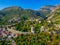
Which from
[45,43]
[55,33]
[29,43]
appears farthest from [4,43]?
[55,33]

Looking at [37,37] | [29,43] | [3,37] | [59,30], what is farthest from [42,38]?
[3,37]

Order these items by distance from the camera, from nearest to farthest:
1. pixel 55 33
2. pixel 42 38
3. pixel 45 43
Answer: pixel 45 43, pixel 42 38, pixel 55 33

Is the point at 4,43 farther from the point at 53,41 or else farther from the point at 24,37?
the point at 53,41

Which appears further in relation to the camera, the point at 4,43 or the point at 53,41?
the point at 4,43

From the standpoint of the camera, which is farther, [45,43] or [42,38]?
[42,38]

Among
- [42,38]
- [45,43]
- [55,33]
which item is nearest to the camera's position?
[45,43]

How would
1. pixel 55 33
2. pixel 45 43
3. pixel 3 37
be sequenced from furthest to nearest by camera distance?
1. pixel 3 37
2. pixel 55 33
3. pixel 45 43

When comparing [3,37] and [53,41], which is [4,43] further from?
[53,41]
